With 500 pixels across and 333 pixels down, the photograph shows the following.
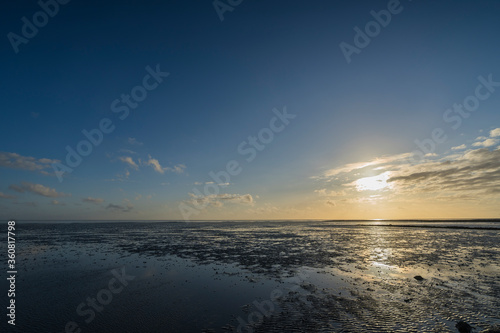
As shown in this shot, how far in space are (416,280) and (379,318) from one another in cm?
997

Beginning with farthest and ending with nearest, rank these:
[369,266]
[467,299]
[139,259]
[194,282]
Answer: [139,259], [369,266], [194,282], [467,299]

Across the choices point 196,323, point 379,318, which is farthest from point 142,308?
point 379,318

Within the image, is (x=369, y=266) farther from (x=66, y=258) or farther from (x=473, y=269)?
(x=66, y=258)

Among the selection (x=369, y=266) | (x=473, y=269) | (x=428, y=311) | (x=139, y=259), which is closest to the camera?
(x=428, y=311)

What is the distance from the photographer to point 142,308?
13.9m

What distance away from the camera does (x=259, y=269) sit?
23.3 metres

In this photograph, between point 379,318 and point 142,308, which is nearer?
point 379,318

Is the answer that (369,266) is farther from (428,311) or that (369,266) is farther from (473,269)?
(428,311)

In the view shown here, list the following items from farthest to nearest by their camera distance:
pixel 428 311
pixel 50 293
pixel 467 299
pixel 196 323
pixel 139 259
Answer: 1. pixel 139 259
2. pixel 50 293
3. pixel 467 299
4. pixel 428 311
5. pixel 196 323

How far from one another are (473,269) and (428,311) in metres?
15.3

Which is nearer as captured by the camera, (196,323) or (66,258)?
(196,323)

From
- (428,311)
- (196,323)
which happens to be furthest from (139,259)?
(428,311)

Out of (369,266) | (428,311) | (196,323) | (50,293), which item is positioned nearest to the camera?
(196,323)

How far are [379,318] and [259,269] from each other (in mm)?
12739
